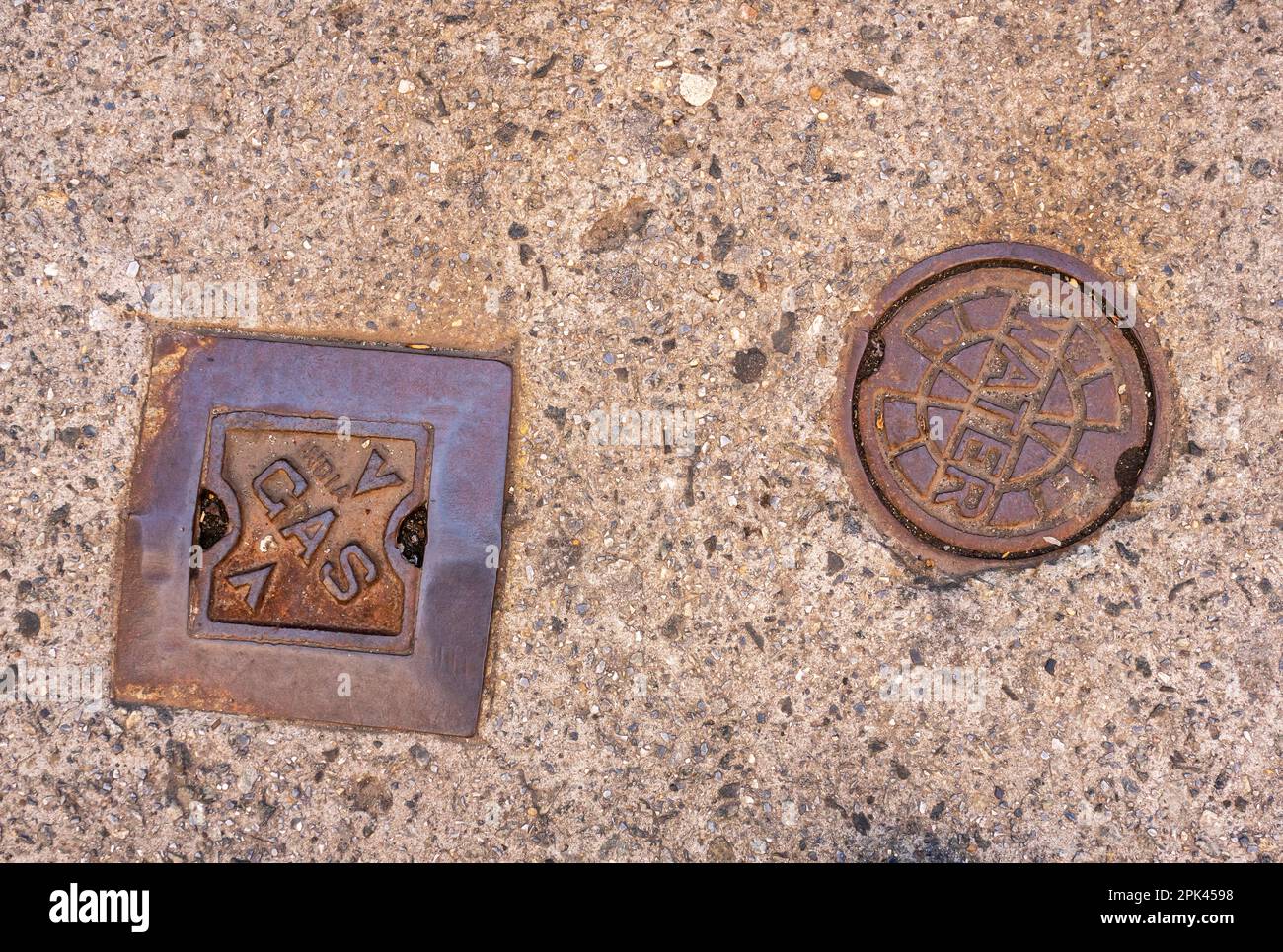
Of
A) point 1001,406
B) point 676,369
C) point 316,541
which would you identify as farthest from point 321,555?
point 1001,406

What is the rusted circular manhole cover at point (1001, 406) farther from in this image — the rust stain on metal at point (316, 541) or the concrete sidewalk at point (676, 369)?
the rust stain on metal at point (316, 541)

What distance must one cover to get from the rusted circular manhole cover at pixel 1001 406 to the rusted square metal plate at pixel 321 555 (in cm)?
115

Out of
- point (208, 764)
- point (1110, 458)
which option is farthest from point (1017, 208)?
point (208, 764)

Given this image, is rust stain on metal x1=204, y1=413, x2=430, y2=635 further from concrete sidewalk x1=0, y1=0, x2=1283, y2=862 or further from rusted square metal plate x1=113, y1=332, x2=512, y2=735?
concrete sidewalk x1=0, y1=0, x2=1283, y2=862

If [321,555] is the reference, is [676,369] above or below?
above

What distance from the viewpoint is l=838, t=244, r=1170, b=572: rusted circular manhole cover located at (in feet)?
7.64

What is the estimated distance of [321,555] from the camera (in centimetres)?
232

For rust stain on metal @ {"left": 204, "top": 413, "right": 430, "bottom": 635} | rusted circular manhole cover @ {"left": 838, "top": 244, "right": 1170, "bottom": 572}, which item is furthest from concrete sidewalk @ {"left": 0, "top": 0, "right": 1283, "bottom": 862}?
rust stain on metal @ {"left": 204, "top": 413, "right": 430, "bottom": 635}

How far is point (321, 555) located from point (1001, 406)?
2027 mm

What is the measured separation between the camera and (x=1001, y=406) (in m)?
2.32

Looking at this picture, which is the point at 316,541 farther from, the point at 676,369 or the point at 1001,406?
the point at 1001,406

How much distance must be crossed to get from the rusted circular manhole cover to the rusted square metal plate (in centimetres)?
115

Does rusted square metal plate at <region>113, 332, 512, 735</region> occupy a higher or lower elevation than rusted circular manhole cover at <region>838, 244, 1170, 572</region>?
lower

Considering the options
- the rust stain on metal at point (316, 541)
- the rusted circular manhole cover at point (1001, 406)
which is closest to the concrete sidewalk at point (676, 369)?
the rusted circular manhole cover at point (1001, 406)
